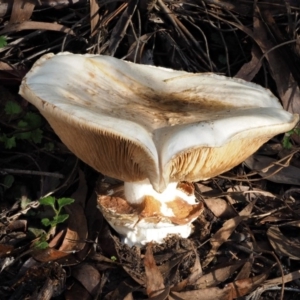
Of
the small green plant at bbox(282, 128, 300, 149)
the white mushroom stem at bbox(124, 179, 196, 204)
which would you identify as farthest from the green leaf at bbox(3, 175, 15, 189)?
the small green plant at bbox(282, 128, 300, 149)

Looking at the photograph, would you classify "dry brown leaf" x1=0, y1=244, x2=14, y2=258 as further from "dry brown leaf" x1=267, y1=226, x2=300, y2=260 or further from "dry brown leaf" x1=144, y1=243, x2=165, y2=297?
"dry brown leaf" x1=267, y1=226, x2=300, y2=260

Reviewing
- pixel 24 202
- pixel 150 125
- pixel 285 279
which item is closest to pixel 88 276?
pixel 24 202

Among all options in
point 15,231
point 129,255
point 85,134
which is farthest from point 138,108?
point 15,231

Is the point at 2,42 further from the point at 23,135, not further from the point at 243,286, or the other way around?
the point at 243,286

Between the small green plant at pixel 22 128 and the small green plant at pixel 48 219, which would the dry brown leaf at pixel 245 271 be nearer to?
the small green plant at pixel 48 219

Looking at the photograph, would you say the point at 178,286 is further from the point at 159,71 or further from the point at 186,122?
the point at 159,71

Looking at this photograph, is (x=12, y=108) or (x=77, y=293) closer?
(x=77, y=293)

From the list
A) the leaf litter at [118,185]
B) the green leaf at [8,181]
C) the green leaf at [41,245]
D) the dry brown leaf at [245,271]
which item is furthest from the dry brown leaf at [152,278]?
the green leaf at [8,181]
